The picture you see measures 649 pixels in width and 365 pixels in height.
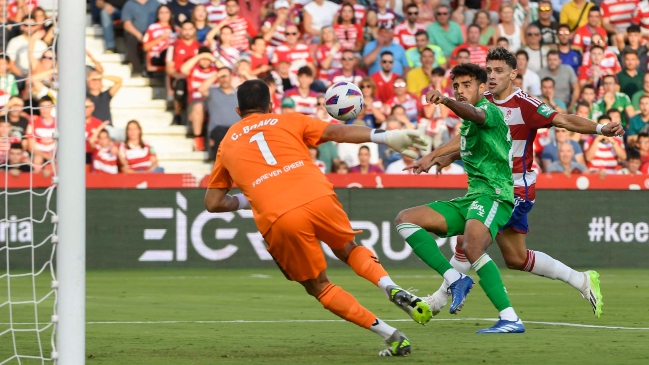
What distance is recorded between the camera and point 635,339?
7.94m

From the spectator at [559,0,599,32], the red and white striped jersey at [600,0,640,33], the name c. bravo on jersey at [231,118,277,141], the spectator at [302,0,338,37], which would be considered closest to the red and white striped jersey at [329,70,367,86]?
the spectator at [302,0,338,37]

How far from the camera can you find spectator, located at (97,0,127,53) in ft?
62.9

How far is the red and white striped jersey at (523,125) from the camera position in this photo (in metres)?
9.31

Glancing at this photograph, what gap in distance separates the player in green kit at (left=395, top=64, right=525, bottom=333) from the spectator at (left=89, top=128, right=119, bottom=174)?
884cm

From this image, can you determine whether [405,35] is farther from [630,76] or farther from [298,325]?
[298,325]

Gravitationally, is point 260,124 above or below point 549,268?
above

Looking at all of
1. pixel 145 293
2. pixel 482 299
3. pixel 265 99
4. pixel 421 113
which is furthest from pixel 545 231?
pixel 265 99

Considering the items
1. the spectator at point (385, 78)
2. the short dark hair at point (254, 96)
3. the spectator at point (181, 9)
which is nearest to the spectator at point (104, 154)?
the spectator at point (181, 9)

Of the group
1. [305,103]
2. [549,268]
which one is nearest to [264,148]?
[549,268]

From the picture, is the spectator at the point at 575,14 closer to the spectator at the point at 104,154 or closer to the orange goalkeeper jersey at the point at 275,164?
the spectator at the point at 104,154

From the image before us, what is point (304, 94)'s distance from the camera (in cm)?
1811

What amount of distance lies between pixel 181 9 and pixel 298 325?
10.8 metres

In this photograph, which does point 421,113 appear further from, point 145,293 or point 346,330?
point 346,330

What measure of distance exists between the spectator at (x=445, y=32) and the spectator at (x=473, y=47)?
214 millimetres
